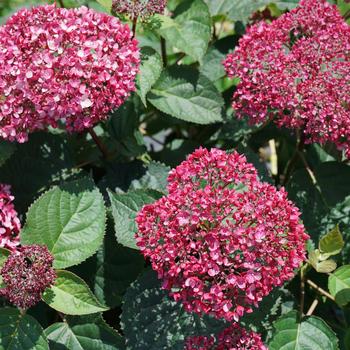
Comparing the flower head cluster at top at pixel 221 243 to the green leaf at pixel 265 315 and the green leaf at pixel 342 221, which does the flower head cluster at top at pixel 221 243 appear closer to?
the green leaf at pixel 265 315

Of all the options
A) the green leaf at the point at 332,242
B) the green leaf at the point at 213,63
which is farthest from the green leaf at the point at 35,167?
the green leaf at the point at 332,242

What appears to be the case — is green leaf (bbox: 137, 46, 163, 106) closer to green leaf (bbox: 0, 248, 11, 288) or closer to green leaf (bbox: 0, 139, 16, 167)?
green leaf (bbox: 0, 139, 16, 167)

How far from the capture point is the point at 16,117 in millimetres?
1943

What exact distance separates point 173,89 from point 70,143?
48 cm

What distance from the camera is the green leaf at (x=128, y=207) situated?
1.96 metres

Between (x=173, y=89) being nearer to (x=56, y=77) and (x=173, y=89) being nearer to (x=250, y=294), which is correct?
(x=56, y=77)

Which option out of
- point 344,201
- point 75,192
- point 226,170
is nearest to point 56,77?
point 75,192

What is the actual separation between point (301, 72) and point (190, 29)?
0.54m

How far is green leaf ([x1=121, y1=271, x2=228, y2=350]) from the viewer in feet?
6.31

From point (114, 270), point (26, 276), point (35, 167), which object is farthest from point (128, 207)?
point (35, 167)

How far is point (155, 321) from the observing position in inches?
Answer: 77.6

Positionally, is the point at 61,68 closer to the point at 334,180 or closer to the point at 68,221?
the point at 68,221

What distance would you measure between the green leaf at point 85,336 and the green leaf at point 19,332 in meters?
0.13

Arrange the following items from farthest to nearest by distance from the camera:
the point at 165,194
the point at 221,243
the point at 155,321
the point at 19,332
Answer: the point at 165,194, the point at 155,321, the point at 19,332, the point at 221,243
